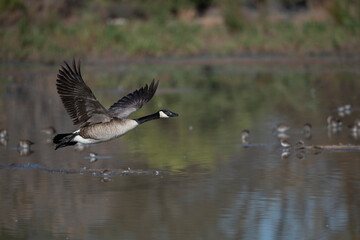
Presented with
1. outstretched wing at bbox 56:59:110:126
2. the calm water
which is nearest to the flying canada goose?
outstretched wing at bbox 56:59:110:126

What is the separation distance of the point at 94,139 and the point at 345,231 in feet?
14.2

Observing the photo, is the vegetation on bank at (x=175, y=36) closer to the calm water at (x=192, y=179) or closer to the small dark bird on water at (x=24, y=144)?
the calm water at (x=192, y=179)

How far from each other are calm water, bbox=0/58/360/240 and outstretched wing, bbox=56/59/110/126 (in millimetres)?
914

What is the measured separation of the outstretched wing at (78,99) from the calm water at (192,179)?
91 cm

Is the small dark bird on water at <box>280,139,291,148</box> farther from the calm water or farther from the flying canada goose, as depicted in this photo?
the flying canada goose

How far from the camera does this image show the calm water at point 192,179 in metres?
8.65

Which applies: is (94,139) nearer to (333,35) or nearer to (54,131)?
(54,131)

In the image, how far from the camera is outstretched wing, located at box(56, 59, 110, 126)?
10523 mm

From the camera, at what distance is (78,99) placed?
10.7 metres

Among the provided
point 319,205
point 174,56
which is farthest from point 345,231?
point 174,56

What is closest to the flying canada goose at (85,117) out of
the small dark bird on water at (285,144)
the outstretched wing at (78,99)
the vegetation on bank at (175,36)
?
the outstretched wing at (78,99)

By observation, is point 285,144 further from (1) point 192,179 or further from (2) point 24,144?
(2) point 24,144

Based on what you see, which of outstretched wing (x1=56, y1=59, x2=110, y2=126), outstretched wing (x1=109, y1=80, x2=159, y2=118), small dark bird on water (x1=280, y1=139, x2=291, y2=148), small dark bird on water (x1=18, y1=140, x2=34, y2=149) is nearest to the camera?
outstretched wing (x1=56, y1=59, x2=110, y2=126)

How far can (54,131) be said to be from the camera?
16.5m
